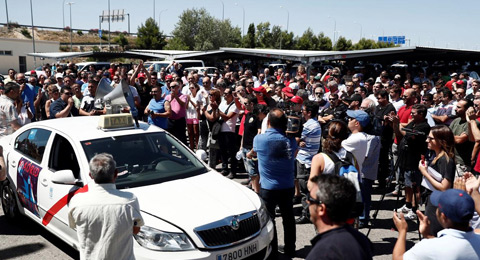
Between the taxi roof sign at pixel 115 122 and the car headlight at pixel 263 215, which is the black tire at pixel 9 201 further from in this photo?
the car headlight at pixel 263 215

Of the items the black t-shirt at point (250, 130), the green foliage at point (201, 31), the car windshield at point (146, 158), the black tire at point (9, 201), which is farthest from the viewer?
the green foliage at point (201, 31)

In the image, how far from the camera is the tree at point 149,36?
63.4 m

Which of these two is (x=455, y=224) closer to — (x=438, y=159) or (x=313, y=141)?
(x=438, y=159)

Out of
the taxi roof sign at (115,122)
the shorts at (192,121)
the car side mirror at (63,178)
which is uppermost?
the taxi roof sign at (115,122)

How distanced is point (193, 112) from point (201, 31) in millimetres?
54324

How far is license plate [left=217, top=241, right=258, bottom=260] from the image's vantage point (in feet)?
13.7

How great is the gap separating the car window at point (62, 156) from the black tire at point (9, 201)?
4.09 ft

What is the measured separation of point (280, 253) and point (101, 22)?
85145mm

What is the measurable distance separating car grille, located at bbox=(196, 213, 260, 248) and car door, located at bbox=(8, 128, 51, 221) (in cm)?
244

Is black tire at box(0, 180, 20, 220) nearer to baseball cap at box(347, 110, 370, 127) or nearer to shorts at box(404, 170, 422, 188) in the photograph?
baseball cap at box(347, 110, 370, 127)

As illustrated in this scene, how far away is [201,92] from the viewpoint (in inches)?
423

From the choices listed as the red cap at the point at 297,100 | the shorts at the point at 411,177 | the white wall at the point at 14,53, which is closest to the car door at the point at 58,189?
the red cap at the point at 297,100

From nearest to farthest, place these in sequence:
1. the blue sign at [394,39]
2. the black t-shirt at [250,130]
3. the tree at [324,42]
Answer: the black t-shirt at [250,130]
the tree at [324,42]
the blue sign at [394,39]

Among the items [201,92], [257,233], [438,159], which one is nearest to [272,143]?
[257,233]
